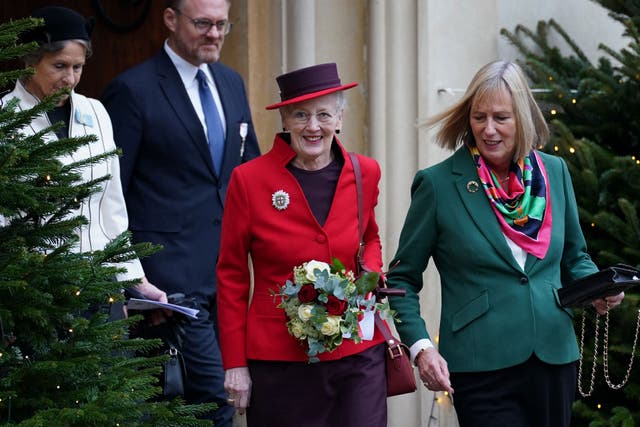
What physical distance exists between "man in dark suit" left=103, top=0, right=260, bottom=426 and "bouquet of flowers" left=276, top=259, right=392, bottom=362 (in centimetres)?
138

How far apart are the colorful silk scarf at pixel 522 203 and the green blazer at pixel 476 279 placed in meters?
0.03

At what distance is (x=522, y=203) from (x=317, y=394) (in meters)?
0.99

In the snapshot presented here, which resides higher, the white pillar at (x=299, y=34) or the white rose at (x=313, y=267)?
the white pillar at (x=299, y=34)

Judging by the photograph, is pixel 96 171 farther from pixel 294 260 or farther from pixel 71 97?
pixel 294 260

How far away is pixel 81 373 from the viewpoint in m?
3.88

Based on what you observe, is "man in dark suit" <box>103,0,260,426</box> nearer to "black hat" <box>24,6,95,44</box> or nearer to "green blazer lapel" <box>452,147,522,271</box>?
"black hat" <box>24,6,95,44</box>

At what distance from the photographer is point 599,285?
475cm

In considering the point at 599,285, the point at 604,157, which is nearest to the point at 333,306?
the point at 599,285

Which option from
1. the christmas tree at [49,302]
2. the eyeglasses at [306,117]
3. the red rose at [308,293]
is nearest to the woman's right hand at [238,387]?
the red rose at [308,293]

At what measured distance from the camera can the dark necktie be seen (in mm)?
6121

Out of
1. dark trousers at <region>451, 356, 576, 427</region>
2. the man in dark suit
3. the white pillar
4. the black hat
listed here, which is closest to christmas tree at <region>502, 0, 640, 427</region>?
the white pillar

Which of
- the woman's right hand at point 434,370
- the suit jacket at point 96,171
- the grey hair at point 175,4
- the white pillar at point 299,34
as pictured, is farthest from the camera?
the white pillar at point 299,34

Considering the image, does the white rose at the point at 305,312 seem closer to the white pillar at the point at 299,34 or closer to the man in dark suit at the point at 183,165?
the man in dark suit at the point at 183,165

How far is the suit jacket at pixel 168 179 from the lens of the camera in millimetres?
5949
